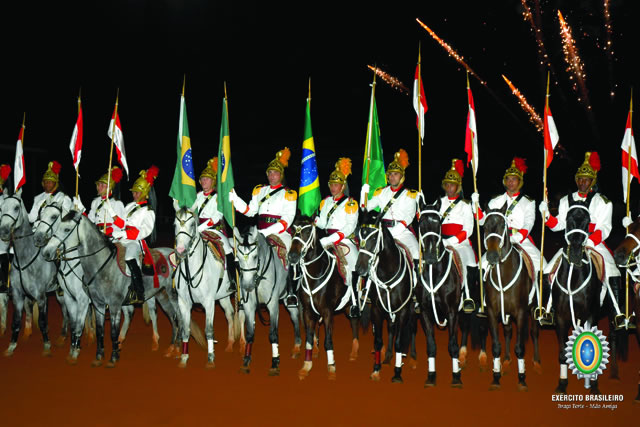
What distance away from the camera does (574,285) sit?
29.3 ft

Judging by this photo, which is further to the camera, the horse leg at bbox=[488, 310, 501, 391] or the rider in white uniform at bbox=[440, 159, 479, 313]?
the rider in white uniform at bbox=[440, 159, 479, 313]

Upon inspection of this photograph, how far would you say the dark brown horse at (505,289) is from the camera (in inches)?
360

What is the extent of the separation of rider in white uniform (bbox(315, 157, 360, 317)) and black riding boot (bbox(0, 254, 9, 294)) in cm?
593

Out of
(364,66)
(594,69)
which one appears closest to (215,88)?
(364,66)

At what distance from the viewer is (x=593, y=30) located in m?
27.0

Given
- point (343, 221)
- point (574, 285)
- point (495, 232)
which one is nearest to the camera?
point (574, 285)

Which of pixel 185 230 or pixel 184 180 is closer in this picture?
pixel 185 230

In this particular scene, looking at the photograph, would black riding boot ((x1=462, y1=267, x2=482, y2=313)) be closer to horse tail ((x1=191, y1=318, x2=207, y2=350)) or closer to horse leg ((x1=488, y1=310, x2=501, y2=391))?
horse leg ((x1=488, y1=310, x2=501, y2=391))

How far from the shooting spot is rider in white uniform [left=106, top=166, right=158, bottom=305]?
10.9 m

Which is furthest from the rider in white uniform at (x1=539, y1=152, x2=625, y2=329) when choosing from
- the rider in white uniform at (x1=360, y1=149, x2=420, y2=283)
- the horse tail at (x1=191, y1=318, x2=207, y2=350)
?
the horse tail at (x1=191, y1=318, x2=207, y2=350)

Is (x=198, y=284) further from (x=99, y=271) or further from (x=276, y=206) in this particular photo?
(x=276, y=206)

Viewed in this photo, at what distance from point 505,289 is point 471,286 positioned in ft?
2.26

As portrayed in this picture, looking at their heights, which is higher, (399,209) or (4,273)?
(399,209)

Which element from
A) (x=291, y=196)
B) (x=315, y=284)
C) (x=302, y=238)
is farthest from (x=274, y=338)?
(x=291, y=196)
